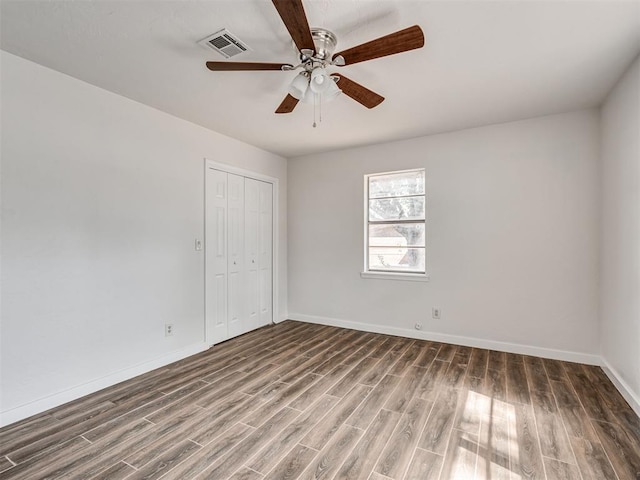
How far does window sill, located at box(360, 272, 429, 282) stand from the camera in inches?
160

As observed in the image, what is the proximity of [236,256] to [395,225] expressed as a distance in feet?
7.20

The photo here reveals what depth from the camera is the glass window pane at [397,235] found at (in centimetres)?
421

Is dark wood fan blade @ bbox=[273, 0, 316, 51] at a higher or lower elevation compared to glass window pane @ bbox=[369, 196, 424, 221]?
higher

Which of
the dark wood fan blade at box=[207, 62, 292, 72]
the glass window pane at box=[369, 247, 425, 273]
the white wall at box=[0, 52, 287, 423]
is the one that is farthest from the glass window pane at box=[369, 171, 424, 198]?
the dark wood fan blade at box=[207, 62, 292, 72]

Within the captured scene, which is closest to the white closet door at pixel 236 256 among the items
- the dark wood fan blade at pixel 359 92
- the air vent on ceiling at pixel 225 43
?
the air vent on ceiling at pixel 225 43

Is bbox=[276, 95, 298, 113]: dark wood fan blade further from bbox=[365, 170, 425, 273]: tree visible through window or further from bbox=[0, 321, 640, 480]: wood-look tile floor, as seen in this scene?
bbox=[0, 321, 640, 480]: wood-look tile floor

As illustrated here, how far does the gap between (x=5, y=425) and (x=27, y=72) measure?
2511 mm

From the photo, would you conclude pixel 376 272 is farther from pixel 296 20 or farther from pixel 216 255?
pixel 296 20

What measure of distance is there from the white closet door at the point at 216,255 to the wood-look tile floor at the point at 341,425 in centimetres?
64

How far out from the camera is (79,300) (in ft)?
8.56

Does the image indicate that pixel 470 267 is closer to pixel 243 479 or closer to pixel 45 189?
pixel 243 479

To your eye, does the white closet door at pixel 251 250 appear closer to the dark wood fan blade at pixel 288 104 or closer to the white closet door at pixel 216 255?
the white closet door at pixel 216 255

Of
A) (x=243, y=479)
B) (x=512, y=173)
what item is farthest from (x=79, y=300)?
(x=512, y=173)

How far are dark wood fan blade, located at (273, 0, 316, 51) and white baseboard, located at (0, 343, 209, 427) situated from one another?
120 inches
